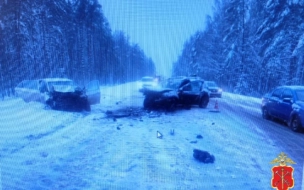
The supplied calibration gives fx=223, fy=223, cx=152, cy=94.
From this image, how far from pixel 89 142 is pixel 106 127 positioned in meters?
1.16

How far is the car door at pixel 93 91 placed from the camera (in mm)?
7206

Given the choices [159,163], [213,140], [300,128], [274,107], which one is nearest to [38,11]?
[159,163]

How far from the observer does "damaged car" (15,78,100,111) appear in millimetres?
4812

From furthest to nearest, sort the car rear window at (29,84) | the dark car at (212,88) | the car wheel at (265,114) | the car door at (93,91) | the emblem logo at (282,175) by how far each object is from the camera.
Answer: the dark car at (212,88) → the car wheel at (265,114) → the car door at (93,91) → the car rear window at (29,84) → the emblem logo at (282,175)

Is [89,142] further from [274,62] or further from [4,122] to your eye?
[274,62]

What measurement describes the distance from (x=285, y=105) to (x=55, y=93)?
623 cm

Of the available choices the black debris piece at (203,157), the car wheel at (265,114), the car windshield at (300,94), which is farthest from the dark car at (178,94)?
the black debris piece at (203,157)

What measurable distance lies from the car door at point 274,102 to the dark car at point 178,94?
7.64 ft

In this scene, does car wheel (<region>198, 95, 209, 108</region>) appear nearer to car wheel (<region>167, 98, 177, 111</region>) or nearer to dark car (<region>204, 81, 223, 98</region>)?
dark car (<region>204, 81, 223, 98</region>)

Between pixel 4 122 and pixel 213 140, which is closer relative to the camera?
pixel 4 122

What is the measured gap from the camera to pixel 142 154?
3215 millimetres

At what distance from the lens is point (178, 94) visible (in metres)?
8.12

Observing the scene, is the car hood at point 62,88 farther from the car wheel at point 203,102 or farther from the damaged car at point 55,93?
the car wheel at point 203,102

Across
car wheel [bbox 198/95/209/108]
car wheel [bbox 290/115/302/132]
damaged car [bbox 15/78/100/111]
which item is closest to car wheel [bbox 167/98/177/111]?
car wheel [bbox 198/95/209/108]
